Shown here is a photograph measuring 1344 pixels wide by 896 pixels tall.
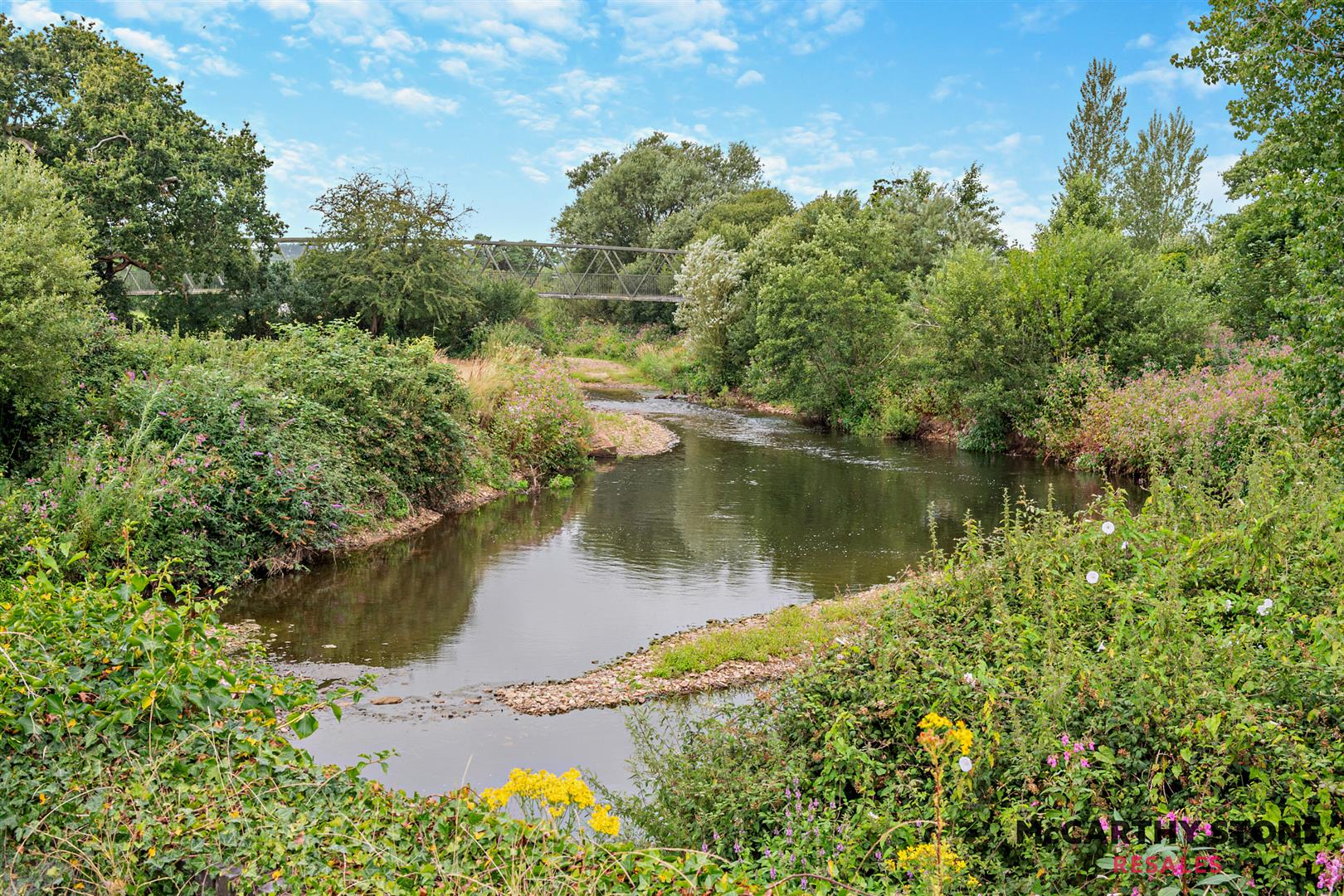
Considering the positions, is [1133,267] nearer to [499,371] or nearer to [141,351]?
[499,371]

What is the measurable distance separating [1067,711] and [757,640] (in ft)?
15.6

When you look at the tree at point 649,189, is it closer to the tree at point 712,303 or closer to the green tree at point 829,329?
the tree at point 712,303

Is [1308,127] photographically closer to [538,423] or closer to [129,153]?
[538,423]

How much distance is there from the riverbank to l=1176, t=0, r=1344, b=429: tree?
4909 mm

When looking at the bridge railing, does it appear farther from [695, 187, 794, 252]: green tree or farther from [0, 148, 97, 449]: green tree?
[0, 148, 97, 449]: green tree

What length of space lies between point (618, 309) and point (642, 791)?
50.4 metres

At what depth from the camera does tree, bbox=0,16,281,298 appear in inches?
854

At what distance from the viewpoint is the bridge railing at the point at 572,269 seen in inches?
1331

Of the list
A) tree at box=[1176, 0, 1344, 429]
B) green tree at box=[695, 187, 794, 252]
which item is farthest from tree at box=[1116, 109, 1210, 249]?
tree at box=[1176, 0, 1344, 429]

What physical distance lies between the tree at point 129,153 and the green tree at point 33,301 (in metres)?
10.4

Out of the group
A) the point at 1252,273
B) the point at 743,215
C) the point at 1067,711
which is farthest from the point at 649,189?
the point at 1067,711

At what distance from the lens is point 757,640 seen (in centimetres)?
901

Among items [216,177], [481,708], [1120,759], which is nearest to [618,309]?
[216,177]

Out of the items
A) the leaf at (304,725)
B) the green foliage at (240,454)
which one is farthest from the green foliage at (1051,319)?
the leaf at (304,725)
